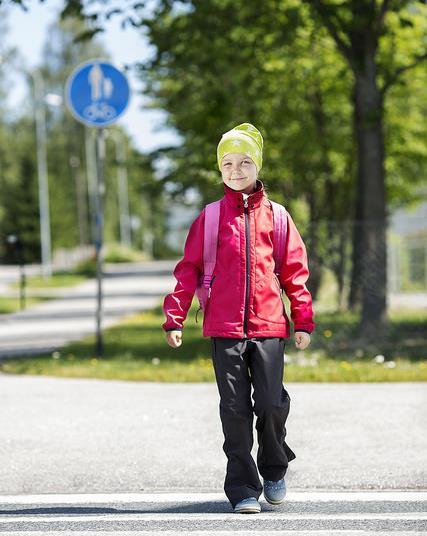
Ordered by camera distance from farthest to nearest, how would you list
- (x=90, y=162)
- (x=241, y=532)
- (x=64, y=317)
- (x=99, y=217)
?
(x=90, y=162) → (x=64, y=317) → (x=99, y=217) → (x=241, y=532)

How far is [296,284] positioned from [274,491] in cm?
98

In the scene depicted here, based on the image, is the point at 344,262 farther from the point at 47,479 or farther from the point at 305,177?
the point at 305,177

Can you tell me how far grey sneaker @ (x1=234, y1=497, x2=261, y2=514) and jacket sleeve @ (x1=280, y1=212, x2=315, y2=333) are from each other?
812mm

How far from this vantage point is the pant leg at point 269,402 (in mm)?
5266

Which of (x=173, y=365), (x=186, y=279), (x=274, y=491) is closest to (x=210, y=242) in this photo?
(x=186, y=279)

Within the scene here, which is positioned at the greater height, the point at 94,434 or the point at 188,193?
the point at 188,193

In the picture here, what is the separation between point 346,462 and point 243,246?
1.84 metres

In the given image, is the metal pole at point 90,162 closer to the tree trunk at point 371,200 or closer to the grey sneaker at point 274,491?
the tree trunk at point 371,200

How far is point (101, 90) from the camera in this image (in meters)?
12.1

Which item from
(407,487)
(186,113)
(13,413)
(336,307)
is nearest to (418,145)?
(186,113)

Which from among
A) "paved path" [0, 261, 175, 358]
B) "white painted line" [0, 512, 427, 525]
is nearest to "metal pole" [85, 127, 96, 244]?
"paved path" [0, 261, 175, 358]

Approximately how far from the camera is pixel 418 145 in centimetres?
2397

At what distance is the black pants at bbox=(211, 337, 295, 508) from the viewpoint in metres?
5.26

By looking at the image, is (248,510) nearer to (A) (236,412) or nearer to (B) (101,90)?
(A) (236,412)
